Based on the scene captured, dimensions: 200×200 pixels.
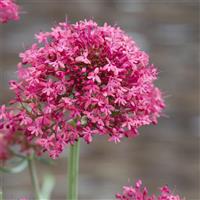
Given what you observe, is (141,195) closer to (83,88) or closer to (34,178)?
(83,88)

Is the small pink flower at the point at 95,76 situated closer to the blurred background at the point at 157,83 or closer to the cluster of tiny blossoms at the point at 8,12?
the cluster of tiny blossoms at the point at 8,12

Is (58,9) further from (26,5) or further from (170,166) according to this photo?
(170,166)

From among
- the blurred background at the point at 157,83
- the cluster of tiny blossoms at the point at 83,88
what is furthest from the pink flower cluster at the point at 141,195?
the blurred background at the point at 157,83

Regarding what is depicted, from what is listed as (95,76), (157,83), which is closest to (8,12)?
(95,76)

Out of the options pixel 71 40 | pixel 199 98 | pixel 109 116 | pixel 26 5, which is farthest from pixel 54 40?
pixel 199 98

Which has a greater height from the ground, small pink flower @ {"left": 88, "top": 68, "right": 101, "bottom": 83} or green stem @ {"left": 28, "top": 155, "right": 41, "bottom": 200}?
small pink flower @ {"left": 88, "top": 68, "right": 101, "bottom": 83}

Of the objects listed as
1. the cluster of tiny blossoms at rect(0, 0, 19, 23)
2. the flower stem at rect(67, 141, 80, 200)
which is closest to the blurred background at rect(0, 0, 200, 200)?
the cluster of tiny blossoms at rect(0, 0, 19, 23)

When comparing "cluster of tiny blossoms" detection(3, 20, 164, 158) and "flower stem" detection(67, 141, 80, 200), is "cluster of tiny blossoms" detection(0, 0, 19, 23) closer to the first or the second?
"cluster of tiny blossoms" detection(3, 20, 164, 158)
